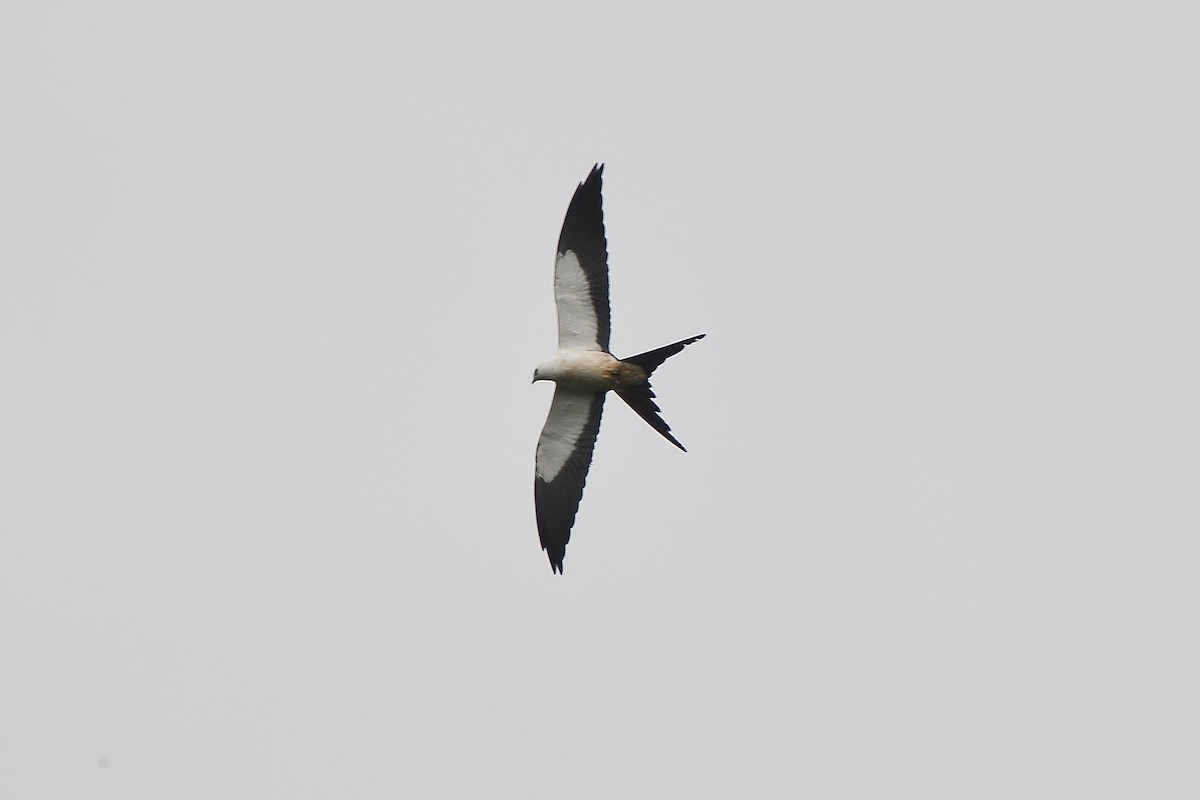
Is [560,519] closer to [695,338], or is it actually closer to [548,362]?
[548,362]

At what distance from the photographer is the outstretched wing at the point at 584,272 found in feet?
44.8

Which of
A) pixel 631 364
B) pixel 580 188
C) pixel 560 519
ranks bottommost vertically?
pixel 560 519

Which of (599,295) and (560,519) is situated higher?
(599,295)

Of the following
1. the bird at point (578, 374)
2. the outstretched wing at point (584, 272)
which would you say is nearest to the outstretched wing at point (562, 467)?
the bird at point (578, 374)

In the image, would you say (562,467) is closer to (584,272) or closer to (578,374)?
(578,374)

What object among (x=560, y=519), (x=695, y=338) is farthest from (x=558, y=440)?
(x=695, y=338)

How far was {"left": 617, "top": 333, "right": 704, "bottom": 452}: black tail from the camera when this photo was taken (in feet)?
42.6

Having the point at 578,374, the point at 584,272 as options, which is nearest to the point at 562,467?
the point at 578,374

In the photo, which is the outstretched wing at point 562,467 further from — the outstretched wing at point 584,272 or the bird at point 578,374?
the outstretched wing at point 584,272

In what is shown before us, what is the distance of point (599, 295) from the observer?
45.0 feet

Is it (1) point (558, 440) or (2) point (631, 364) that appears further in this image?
(1) point (558, 440)

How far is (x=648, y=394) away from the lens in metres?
13.3

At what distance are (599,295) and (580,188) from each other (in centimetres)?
98

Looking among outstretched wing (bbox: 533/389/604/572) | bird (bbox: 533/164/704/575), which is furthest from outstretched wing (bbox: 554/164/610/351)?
outstretched wing (bbox: 533/389/604/572)
